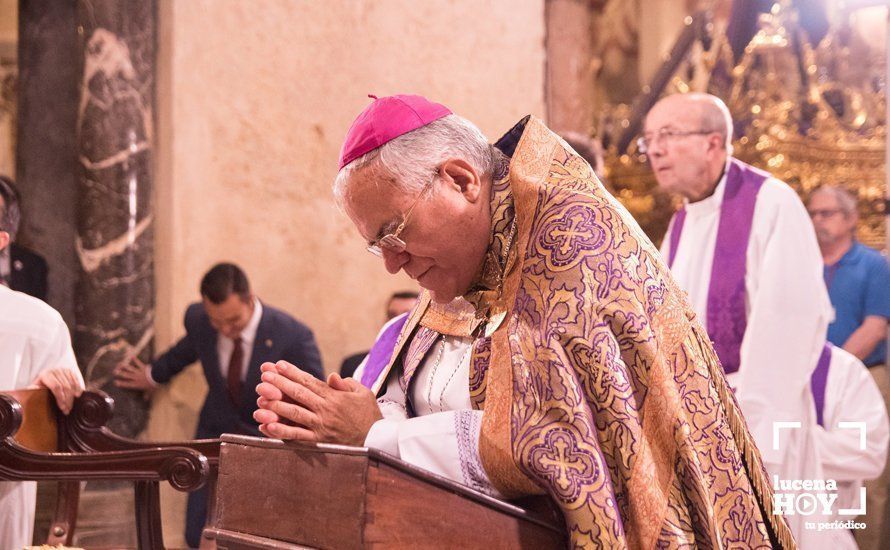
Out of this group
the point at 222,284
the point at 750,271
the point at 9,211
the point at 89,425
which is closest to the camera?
the point at 89,425

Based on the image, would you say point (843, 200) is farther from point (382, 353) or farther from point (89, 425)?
point (382, 353)

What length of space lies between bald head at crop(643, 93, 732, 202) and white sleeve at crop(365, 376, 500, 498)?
3.27 m

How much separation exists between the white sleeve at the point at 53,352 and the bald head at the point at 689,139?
2614mm

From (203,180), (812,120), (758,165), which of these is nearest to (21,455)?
(203,180)

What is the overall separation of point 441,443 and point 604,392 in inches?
12.3

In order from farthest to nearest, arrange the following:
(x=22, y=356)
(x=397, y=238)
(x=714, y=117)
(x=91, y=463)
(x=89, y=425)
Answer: (x=714, y=117), (x=22, y=356), (x=89, y=425), (x=91, y=463), (x=397, y=238)

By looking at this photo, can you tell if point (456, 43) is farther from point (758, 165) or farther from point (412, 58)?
point (758, 165)

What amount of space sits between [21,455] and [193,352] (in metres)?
3.24

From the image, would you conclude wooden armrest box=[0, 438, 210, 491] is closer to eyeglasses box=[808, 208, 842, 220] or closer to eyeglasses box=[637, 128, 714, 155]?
eyeglasses box=[637, 128, 714, 155]

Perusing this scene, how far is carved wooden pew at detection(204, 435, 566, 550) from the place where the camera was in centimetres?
175

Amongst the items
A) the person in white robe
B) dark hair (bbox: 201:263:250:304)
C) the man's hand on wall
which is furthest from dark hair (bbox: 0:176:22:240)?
the man's hand on wall

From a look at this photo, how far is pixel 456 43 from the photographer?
7.72 m

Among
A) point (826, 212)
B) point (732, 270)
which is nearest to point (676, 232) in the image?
point (732, 270)

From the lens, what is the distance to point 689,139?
202 inches
